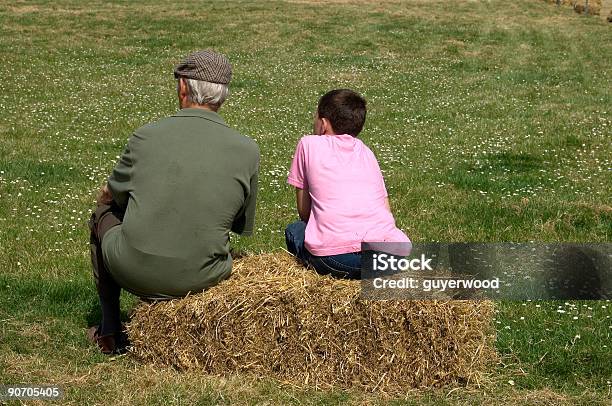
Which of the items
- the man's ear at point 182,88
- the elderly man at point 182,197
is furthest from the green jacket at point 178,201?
the man's ear at point 182,88

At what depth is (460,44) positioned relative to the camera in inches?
1132

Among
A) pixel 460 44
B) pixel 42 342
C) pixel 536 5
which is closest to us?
pixel 42 342

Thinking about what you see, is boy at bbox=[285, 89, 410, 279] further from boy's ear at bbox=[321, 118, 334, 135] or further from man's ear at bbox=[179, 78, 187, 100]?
man's ear at bbox=[179, 78, 187, 100]

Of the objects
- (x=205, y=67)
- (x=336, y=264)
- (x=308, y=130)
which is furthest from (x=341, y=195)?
(x=308, y=130)

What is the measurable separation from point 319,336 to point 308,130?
32.8ft

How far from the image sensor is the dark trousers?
580cm

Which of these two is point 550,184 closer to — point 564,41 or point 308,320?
point 308,320

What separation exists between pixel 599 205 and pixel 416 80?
1273cm

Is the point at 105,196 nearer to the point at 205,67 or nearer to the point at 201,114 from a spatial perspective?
the point at 201,114

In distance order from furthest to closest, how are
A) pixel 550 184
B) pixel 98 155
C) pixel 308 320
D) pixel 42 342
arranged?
1. pixel 98 155
2. pixel 550 184
3. pixel 42 342
4. pixel 308 320

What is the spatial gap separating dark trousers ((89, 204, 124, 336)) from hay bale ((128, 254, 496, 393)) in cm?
44

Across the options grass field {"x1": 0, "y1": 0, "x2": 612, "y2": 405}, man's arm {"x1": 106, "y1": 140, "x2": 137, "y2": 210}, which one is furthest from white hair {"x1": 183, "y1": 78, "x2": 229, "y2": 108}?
grass field {"x1": 0, "y1": 0, "x2": 612, "y2": 405}

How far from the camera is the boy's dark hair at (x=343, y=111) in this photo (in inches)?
236

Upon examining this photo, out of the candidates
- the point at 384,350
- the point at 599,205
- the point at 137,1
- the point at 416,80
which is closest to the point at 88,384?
the point at 384,350
